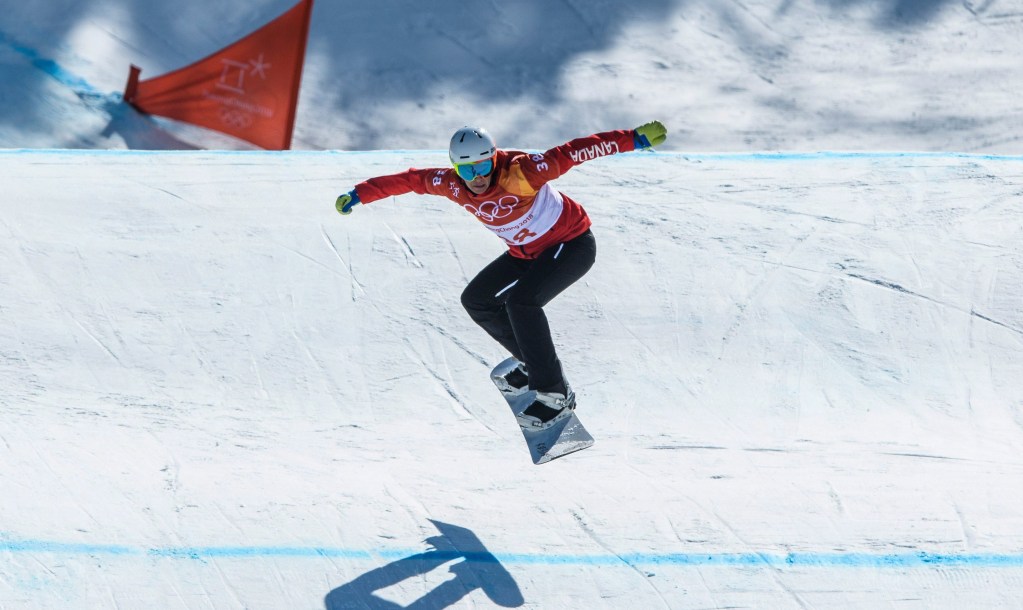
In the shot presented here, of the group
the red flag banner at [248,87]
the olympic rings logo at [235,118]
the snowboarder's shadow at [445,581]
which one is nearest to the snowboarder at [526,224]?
the snowboarder's shadow at [445,581]

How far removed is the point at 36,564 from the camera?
13.2 feet

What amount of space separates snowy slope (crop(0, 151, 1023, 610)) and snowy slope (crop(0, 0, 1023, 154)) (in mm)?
2256

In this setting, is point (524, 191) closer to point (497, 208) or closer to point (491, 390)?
point (497, 208)

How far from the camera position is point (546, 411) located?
4793mm

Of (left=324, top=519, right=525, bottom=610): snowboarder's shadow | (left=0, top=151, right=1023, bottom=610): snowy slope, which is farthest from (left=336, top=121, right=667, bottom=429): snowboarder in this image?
(left=324, top=519, right=525, bottom=610): snowboarder's shadow

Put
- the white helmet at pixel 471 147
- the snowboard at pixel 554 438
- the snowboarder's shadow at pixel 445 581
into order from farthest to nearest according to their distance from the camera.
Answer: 1. the snowboard at pixel 554 438
2. the white helmet at pixel 471 147
3. the snowboarder's shadow at pixel 445 581

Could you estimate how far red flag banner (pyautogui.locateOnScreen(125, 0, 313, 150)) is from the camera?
8398mm

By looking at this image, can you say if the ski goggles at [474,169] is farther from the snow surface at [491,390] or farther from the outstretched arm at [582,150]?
the snow surface at [491,390]

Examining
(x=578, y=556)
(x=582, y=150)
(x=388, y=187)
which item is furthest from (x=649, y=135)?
(x=578, y=556)

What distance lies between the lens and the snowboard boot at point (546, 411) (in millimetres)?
→ 4766

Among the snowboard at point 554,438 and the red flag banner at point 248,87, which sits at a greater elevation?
the red flag banner at point 248,87

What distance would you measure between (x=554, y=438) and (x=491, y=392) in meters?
0.67

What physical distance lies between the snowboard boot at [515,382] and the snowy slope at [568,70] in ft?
14.5

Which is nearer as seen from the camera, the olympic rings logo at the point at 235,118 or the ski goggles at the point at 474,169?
the ski goggles at the point at 474,169
